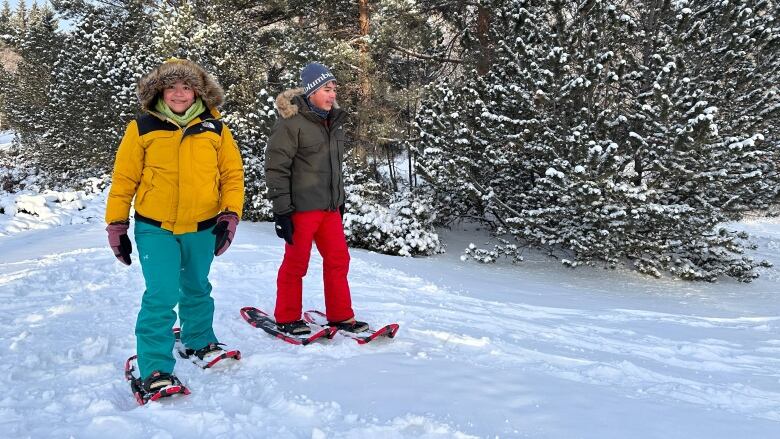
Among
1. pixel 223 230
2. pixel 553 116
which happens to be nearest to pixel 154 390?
pixel 223 230

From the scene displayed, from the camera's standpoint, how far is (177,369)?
125 inches

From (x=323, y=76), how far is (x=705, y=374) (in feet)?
11.6

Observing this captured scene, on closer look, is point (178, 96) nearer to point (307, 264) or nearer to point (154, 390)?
point (307, 264)

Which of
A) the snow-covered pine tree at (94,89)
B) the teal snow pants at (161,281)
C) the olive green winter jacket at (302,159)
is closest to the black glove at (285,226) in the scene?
the olive green winter jacket at (302,159)

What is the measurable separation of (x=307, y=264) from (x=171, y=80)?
1617 mm

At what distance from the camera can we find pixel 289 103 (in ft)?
11.8

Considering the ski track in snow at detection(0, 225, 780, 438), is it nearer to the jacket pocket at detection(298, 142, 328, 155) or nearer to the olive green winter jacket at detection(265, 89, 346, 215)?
the olive green winter jacket at detection(265, 89, 346, 215)

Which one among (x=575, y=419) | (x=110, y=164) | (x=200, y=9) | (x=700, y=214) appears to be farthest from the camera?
(x=110, y=164)

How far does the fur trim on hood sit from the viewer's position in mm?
2852

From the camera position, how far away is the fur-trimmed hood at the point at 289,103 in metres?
3.56

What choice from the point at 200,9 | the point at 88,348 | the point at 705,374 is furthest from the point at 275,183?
the point at 200,9

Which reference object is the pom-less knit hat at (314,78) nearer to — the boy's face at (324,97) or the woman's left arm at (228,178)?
the boy's face at (324,97)

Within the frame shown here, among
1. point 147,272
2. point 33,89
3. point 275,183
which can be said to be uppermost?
point 33,89

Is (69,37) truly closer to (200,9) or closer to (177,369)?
(200,9)
